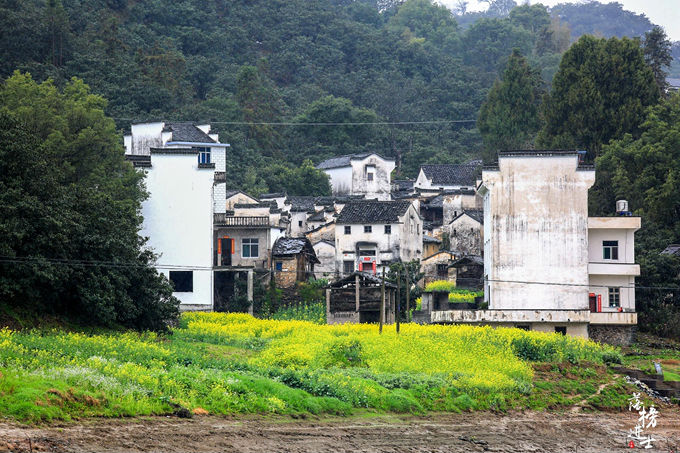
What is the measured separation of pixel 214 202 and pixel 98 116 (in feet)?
35.4

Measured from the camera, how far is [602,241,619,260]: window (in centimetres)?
5412

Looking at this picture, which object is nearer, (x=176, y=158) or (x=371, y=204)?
(x=176, y=158)

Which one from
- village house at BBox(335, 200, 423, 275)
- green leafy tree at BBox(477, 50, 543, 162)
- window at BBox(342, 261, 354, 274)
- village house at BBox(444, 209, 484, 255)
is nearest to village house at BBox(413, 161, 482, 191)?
green leafy tree at BBox(477, 50, 543, 162)

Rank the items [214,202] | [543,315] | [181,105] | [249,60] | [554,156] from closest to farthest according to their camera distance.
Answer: [543,315] < [554,156] < [214,202] < [181,105] < [249,60]

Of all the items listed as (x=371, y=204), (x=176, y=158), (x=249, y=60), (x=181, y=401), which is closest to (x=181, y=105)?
(x=249, y=60)

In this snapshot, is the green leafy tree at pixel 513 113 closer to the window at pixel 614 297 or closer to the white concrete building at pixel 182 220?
the window at pixel 614 297

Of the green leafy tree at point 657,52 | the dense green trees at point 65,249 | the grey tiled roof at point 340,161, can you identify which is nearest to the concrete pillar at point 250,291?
the dense green trees at point 65,249

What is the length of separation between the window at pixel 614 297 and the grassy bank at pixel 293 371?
9249mm

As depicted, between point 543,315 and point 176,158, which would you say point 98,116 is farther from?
point 543,315

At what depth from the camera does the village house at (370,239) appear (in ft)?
229

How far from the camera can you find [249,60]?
11025cm

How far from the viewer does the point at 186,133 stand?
67.9 m

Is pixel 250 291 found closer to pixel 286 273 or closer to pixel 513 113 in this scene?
pixel 286 273

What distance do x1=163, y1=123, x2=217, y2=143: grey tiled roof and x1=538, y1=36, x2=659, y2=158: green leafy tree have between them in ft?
77.9
